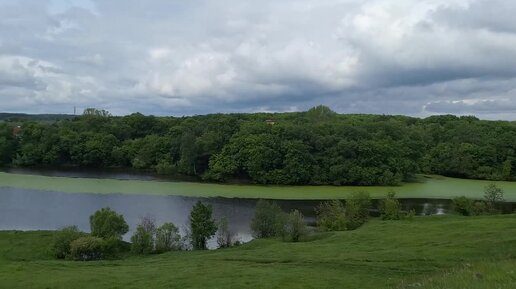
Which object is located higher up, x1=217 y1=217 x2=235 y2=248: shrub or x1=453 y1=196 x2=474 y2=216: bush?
x1=453 y1=196 x2=474 y2=216: bush

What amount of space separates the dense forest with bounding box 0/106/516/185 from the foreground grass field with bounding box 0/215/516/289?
5735 centimetres

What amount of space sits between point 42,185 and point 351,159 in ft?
189

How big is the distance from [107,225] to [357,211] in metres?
25.4

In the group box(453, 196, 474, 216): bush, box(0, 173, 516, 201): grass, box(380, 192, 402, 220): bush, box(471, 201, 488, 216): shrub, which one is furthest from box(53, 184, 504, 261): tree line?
box(0, 173, 516, 201): grass

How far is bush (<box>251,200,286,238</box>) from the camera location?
46.6 m

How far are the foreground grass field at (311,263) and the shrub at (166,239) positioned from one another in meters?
2.88

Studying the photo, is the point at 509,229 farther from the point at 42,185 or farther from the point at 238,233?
the point at 42,185

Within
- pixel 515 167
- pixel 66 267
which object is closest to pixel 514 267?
pixel 66 267

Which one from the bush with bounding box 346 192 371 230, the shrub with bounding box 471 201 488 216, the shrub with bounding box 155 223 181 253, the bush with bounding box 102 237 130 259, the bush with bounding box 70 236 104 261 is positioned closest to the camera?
the bush with bounding box 70 236 104 261

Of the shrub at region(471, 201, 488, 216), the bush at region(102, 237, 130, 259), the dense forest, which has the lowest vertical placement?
the bush at region(102, 237, 130, 259)

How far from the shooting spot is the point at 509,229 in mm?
35375

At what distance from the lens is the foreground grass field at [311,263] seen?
81.1ft

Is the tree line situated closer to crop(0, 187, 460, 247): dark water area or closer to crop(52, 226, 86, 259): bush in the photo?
crop(52, 226, 86, 259): bush

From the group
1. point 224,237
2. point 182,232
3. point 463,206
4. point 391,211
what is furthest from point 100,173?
point 463,206
